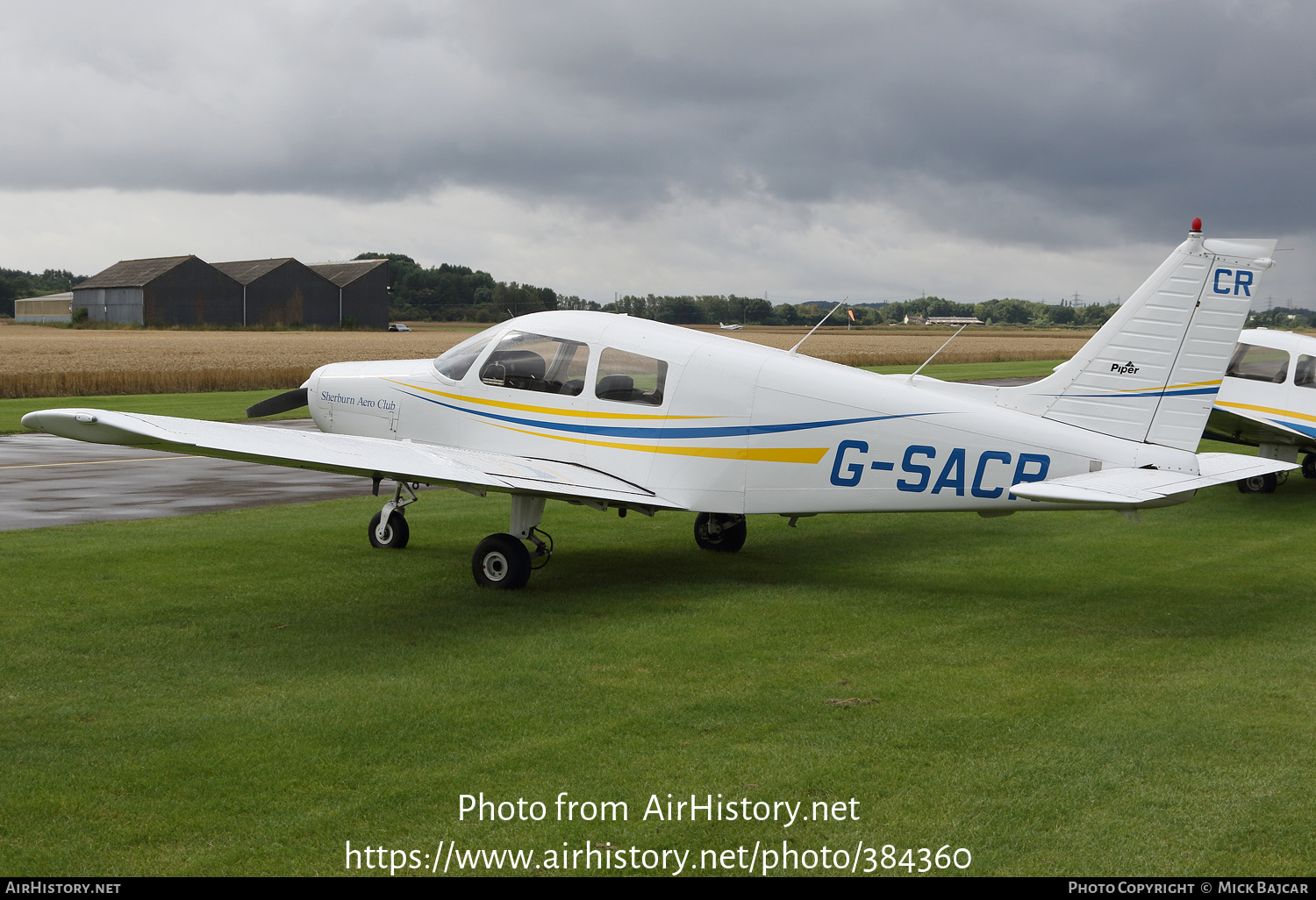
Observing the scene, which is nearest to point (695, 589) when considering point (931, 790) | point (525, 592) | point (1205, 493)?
point (525, 592)

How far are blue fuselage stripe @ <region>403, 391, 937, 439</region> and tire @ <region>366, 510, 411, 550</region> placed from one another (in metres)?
1.55

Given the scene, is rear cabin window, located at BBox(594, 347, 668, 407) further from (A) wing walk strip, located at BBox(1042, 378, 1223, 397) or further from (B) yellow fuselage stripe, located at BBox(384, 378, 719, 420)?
(A) wing walk strip, located at BBox(1042, 378, 1223, 397)

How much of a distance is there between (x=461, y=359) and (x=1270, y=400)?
1178 cm

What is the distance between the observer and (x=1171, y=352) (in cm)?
897

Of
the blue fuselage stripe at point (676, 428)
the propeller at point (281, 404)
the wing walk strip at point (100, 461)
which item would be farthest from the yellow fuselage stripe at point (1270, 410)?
the wing walk strip at point (100, 461)

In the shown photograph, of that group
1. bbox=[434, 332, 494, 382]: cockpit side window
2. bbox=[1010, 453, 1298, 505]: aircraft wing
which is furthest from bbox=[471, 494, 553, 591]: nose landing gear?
bbox=[1010, 453, 1298, 505]: aircraft wing

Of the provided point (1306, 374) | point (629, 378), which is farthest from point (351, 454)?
point (1306, 374)

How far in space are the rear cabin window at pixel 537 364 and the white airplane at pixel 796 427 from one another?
0.02 m

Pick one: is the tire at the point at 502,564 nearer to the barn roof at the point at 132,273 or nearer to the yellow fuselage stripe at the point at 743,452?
the yellow fuselage stripe at the point at 743,452

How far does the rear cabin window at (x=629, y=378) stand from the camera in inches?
381

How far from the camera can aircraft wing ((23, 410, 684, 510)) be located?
7.11m

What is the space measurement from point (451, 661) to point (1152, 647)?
4931 millimetres

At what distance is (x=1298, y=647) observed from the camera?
7703 millimetres

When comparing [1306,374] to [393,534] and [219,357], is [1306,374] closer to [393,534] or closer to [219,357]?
[393,534]
